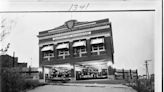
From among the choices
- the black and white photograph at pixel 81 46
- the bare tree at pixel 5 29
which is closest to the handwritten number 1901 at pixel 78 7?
the black and white photograph at pixel 81 46

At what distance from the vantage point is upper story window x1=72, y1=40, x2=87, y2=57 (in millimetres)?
1000

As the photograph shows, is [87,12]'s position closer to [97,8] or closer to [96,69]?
[97,8]

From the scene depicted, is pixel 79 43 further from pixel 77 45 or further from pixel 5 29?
pixel 5 29

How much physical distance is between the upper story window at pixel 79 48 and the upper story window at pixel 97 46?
35mm

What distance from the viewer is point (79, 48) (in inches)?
39.5

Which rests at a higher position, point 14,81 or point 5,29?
point 5,29

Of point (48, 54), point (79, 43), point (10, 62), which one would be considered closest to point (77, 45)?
point (79, 43)

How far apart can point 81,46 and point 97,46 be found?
7 centimetres

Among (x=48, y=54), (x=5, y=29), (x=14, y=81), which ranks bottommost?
(x=14, y=81)

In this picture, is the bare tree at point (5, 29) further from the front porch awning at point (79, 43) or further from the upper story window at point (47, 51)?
the front porch awning at point (79, 43)

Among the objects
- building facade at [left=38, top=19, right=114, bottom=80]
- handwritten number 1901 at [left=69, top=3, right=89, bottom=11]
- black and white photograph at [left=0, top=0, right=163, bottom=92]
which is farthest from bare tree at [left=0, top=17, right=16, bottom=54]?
handwritten number 1901 at [left=69, top=3, right=89, bottom=11]

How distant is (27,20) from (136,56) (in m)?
0.48

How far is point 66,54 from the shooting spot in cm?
101

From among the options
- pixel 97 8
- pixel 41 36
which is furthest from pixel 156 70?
pixel 41 36
